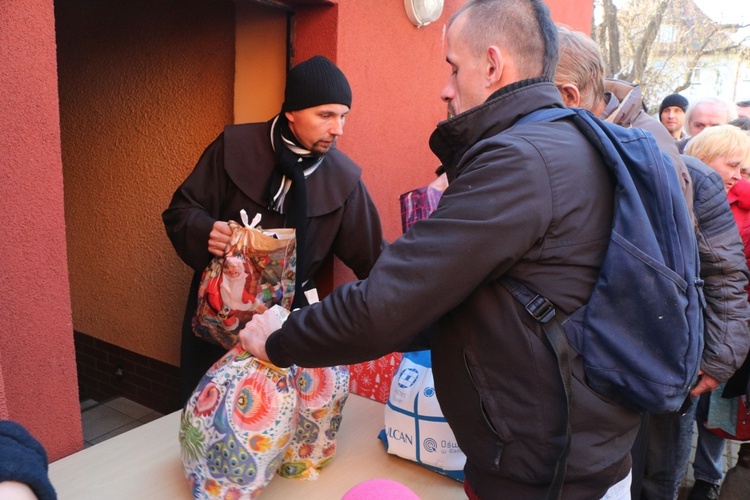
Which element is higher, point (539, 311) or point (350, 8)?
point (350, 8)

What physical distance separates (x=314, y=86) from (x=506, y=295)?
149cm

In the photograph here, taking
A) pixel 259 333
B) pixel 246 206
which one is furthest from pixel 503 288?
pixel 246 206

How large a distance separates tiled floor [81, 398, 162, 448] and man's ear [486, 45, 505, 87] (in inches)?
136

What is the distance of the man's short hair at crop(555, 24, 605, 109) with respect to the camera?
184cm

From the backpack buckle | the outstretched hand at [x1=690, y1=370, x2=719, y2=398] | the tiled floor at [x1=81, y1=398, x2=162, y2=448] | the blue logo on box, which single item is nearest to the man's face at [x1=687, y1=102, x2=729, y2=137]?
the outstretched hand at [x1=690, y1=370, x2=719, y2=398]

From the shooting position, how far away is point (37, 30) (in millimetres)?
1567

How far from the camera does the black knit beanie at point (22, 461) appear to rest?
0.82m

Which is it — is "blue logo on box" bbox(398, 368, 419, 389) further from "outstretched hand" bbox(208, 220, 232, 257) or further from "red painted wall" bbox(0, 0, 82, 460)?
"red painted wall" bbox(0, 0, 82, 460)

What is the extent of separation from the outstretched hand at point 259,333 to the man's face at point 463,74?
2.44 feet

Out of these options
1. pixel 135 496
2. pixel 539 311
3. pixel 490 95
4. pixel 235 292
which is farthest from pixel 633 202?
pixel 135 496

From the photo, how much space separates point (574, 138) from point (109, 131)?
3.55 m

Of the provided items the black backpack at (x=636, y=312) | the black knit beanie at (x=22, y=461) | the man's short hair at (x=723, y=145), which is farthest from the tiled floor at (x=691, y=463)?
the black knit beanie at (x=22, y=461)

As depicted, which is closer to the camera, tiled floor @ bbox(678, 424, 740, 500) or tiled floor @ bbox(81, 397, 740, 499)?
tiled floor @ bbox(678, 424, 740, 500)

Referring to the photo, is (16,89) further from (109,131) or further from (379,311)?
(109,131)
